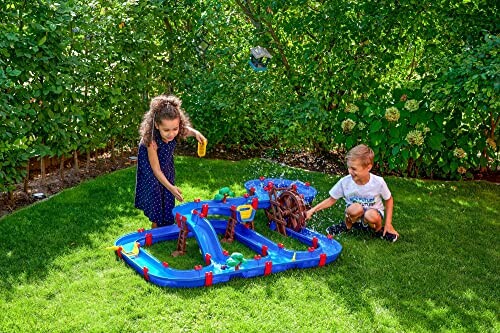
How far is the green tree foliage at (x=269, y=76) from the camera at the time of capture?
5.05 meters

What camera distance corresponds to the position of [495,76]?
496 cm

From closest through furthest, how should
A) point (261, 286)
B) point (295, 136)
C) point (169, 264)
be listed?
point (261, 286) → point (169, 264) → point (295, 136)

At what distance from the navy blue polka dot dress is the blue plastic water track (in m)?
0.15

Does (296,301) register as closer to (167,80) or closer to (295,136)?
(295,136)

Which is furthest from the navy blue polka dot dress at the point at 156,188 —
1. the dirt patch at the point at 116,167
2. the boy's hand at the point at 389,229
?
the boy's hand at the point at 389,229

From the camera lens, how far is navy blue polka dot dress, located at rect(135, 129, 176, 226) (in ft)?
15.2

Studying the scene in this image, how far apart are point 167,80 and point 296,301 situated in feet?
12.9

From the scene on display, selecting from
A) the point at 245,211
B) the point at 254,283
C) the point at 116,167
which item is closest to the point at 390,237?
the point at 245,211

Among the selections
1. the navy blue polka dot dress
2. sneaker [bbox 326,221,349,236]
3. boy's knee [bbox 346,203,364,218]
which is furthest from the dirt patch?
boy's knee [bbox 346,203,364,218]

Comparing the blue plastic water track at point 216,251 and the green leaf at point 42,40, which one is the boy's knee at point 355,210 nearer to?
the blue plastic water track at point 216,251

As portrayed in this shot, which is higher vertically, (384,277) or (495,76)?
(495,76)

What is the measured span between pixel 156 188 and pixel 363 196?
164 centimetres

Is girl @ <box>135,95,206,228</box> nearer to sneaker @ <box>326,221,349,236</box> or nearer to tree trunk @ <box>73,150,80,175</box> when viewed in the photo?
sneaker @ <box>326,221,349,236</box>

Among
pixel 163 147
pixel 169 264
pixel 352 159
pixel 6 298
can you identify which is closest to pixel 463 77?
pixel 352 159
